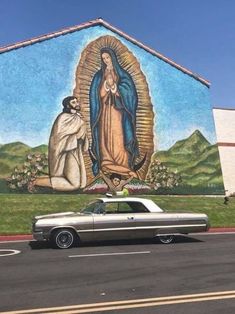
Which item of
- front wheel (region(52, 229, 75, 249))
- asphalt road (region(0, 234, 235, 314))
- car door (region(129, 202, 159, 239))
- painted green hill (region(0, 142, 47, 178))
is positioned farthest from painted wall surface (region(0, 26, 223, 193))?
asphalt road (region(0, 234, 235, 314))

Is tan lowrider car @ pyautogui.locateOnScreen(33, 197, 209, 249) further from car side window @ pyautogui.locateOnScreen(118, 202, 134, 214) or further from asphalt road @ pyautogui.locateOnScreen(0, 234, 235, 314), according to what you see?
asphalt road @ pyautogui.locateOnScreen(0, 234, 235, 314)

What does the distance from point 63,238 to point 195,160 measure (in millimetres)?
18721

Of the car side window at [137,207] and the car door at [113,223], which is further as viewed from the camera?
the car side window at [137,207]

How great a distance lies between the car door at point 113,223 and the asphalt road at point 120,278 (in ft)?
1.21

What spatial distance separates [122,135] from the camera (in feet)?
94.8

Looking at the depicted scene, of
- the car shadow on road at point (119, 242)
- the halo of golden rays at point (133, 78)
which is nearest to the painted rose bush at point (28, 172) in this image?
the halo of golden rays at point (133, 78)

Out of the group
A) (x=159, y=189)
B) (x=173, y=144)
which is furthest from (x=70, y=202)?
(x=173, y=144)

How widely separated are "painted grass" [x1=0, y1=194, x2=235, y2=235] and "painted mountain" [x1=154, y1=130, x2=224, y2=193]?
3127 millimetres

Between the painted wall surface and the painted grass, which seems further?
the painted wall surface

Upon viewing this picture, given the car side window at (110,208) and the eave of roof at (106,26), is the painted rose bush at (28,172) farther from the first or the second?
the car side window at (110,208)

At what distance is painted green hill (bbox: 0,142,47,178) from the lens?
25234mm

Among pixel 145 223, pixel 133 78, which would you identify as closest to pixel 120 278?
pixel 145 223

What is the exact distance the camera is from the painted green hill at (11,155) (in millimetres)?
25234

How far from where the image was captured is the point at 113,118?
94.2 ft
